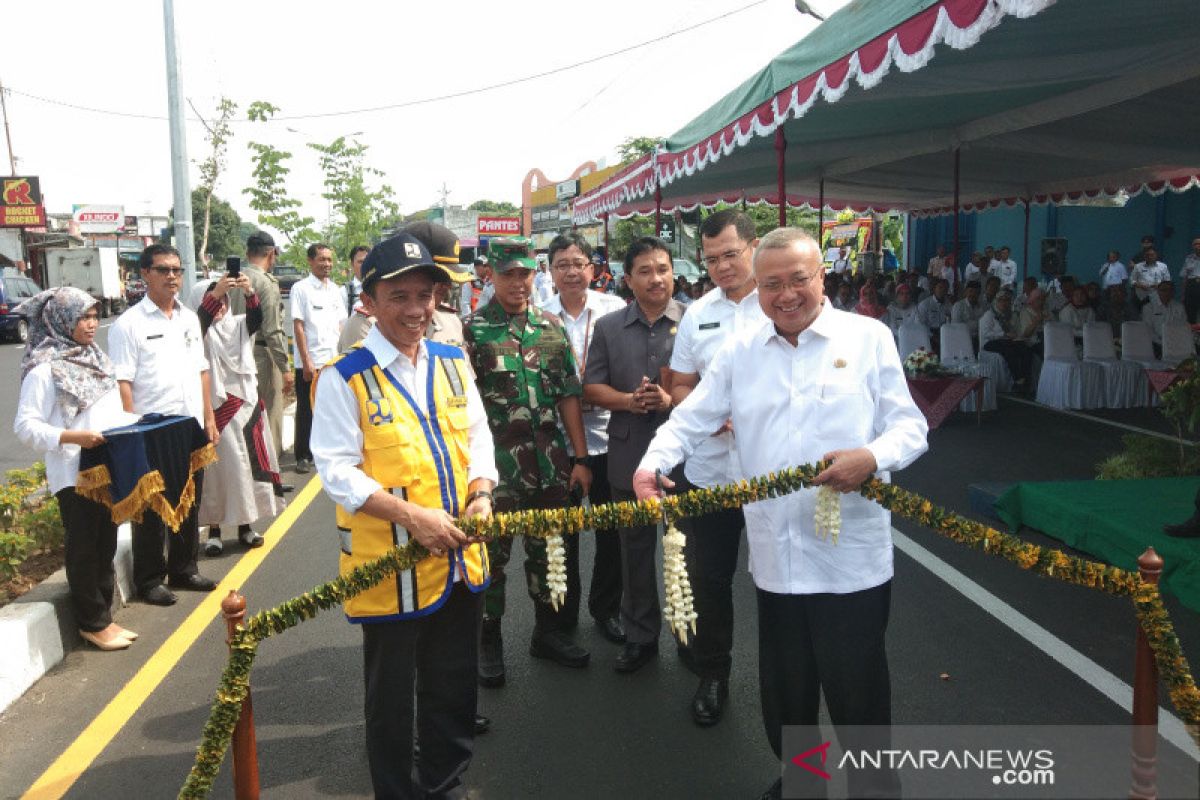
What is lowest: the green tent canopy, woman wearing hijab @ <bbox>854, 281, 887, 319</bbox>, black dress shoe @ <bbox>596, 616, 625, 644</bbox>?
black dress shoe @ <bbox>596, 616, 625, 644</bbox>

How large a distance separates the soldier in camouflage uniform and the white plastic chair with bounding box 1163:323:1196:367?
9.88 m

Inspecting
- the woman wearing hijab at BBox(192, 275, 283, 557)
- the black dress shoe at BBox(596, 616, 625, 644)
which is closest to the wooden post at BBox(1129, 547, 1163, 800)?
the black dress shoe at BBox(596, 616, 625, 644)

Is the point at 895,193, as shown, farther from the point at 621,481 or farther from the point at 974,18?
the point at 621,481

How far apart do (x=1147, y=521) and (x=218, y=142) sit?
21001 millimetres

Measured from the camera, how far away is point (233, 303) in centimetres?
802

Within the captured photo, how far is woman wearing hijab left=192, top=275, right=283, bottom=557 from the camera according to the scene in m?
6.26

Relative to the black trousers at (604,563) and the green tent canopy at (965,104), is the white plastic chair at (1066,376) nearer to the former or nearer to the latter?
the green tent canopy at (965,104)

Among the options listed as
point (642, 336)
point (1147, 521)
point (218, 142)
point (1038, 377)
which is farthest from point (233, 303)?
point (218, 142)

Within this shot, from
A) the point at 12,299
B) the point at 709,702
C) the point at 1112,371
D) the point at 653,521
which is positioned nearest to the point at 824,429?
the point at 653,521

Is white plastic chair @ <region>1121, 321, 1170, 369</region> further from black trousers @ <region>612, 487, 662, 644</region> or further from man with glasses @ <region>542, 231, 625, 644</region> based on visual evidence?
black trousers @ <region>612, 487, 662, 644</region>

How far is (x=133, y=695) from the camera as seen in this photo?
435 cm

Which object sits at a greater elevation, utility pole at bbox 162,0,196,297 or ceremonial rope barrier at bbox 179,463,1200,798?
utility pole at bbox 162,0,196,297

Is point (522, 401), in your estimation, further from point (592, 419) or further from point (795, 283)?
point (795, 283)

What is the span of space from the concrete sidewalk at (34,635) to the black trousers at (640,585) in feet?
9.03
